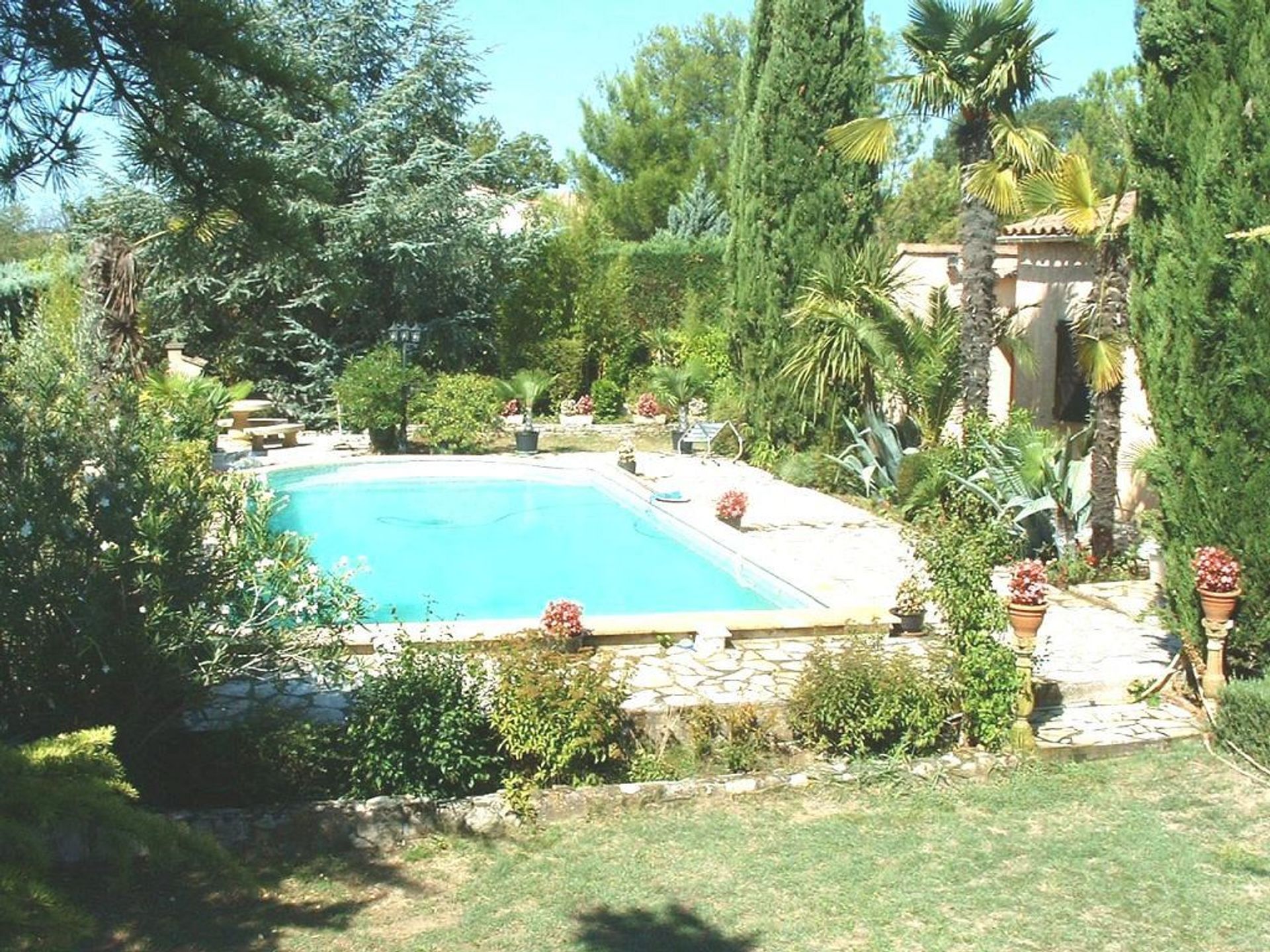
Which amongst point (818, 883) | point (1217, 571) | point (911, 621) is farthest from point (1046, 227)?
point (818, 883)

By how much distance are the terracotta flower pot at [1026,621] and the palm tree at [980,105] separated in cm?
647

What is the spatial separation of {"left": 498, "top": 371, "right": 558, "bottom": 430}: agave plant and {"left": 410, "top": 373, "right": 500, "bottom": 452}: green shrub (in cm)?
87

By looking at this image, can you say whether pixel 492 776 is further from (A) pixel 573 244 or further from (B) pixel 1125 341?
(A) pixel 573 244

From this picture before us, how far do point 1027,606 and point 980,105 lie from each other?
753 centimetres

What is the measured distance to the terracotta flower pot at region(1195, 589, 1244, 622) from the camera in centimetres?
751

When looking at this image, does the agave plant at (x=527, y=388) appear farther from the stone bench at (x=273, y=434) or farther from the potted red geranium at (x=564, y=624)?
the potted red geranium at (x=564, y=624)

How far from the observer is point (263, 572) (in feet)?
21.3

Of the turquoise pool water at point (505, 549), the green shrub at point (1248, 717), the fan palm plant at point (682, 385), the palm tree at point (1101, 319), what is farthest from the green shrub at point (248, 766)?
the fan palm plant at point (682, 385)

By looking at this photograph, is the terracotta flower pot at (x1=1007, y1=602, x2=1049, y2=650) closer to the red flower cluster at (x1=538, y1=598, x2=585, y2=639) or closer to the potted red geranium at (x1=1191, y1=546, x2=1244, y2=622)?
the potted red geranium at (x1=1191, y1=546, x2=1244, y2=622)

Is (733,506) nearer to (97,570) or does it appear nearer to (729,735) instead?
(729,735)

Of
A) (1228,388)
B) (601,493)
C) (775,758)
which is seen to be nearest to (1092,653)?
(1228,388)

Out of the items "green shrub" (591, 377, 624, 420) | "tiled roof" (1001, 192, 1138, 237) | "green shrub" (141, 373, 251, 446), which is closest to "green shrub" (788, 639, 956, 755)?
"tiled roof" (1001, 192, 1138, 237)

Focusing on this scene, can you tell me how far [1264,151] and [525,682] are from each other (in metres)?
5.51

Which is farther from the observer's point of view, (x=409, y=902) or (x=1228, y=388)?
(x=1228, y=388)
